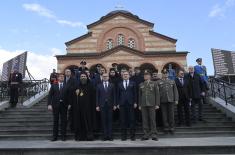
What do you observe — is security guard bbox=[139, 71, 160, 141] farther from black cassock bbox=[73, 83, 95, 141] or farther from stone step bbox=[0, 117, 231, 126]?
stone step bbox=[0, 117, 231, 126]

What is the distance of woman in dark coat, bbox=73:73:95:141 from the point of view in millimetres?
8688

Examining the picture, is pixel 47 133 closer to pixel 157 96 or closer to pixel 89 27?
pixel 157 96

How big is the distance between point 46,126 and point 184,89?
4.85 m

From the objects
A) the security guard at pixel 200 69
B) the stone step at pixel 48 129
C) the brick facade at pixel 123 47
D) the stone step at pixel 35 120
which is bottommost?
the stone step at pixel 48 129

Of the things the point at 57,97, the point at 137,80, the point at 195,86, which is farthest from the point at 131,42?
the point at 57,97

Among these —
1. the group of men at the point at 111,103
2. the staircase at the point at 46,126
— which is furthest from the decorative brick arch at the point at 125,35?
the group of men at the point at 111,103

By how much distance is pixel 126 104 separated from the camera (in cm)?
869

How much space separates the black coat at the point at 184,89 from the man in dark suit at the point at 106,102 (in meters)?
2.51

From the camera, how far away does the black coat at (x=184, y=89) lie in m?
9.85

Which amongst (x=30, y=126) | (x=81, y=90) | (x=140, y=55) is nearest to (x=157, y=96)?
(x=81, y=90)

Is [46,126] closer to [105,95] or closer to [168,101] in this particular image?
[105,95]

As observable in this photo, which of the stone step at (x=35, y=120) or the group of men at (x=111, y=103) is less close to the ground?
the group of men at (x=111, y=103)

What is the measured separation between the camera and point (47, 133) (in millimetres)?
9383

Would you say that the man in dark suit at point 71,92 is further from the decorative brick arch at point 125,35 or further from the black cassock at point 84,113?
the decorative brick arch at point 125,35
